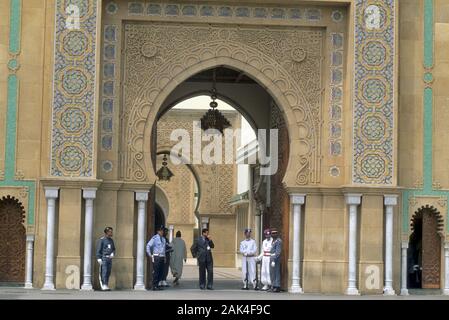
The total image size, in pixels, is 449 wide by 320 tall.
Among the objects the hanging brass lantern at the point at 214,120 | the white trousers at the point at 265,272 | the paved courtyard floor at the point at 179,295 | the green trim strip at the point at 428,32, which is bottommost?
the paved courtyard floor at the point at 179,295

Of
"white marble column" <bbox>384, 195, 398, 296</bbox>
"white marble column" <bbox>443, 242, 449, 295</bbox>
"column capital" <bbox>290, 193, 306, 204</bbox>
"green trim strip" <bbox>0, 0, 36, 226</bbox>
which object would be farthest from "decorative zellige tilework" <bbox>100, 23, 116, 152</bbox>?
"white marble column" <bbox>443, 242, 449, 295</bbox>

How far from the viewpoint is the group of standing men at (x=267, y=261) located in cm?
2288

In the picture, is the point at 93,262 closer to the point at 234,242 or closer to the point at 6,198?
the point at 6,198

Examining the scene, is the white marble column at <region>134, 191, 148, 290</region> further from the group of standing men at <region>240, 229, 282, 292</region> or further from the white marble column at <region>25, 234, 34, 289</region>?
the group of standing men at <region>240, 229, 282, 292</region>

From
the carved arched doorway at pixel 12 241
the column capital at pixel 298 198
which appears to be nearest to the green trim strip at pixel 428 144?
the column capital at pixel 298 198

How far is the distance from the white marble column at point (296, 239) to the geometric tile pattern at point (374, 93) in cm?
116

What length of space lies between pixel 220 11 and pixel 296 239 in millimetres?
4382

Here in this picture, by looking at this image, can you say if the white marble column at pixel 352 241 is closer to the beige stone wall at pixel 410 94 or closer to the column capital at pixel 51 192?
the beige stone wall at pixel 410 94

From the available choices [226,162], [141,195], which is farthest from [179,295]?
[226,162]

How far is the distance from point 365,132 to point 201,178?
62.8ft

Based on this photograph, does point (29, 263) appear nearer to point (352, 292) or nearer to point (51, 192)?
point (51, 192)

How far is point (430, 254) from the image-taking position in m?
22.8
